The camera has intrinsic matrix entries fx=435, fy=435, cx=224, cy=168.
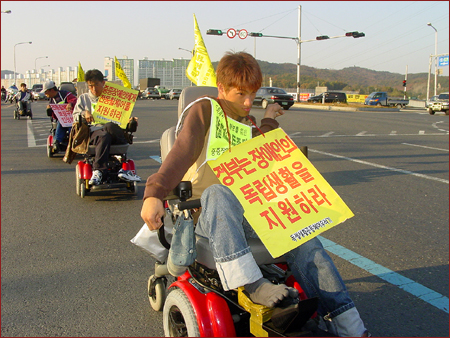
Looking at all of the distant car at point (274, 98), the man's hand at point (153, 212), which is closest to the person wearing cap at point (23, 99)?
the distant car at point (274, 98)

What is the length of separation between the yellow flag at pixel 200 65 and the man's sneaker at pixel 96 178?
2.63 metres

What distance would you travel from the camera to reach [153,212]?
209cm

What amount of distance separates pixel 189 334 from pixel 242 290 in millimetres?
347

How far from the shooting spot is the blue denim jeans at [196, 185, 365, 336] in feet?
6.89

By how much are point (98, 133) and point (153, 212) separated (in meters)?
4.40

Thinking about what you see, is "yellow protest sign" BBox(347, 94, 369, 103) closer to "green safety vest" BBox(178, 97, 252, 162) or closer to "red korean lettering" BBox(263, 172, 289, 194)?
"green safety vest" BBox(178, 97, 252, 162)

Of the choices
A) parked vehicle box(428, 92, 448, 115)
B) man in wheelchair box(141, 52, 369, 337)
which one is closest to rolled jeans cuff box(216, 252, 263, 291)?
man in wheelchair box(141, 52, 369, 337)

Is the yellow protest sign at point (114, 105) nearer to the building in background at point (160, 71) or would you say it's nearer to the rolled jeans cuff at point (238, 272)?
the rolled jeans cuff at point (238, 272)

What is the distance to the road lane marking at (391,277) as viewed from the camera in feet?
10.5

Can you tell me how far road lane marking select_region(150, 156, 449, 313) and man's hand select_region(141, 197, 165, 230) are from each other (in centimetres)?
221

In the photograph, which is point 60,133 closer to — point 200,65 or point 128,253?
point 128,253

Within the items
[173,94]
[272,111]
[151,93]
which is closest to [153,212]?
[272,111]

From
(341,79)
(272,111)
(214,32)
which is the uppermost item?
(341,79)

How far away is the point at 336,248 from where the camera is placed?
4246 millimetres
